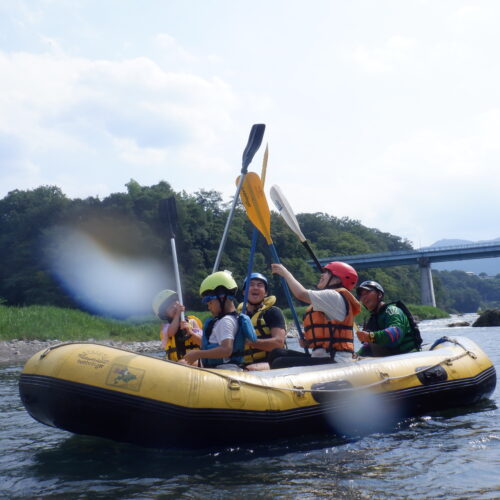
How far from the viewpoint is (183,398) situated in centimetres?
421

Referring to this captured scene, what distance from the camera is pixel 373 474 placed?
386 centimetres

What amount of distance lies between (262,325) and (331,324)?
0.71m

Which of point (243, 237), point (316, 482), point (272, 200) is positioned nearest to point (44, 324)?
point (272, 200)

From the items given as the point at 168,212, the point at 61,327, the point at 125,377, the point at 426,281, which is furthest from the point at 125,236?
the point at 125,377

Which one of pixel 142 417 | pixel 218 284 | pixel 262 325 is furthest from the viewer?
pixel 262 325

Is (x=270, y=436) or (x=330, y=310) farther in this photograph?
(x=330, y=310)

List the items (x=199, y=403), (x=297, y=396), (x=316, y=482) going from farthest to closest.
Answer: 1. (x=297, y=396)
2. (x=199, y=403)
3. (x=316, y=482)

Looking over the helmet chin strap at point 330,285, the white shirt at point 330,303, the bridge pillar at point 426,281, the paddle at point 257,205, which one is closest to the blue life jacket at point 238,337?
the white shirt at point 330,303

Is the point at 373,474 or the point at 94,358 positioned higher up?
the point at 94,358

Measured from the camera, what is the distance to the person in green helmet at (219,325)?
15.1ft

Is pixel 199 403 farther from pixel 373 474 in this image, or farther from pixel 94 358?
pixel 373 474

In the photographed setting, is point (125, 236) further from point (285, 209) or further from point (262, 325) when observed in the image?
point (262, 325)

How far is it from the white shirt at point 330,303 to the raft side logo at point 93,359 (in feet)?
5.48

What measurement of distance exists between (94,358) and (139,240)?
29.8 metres
